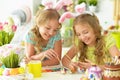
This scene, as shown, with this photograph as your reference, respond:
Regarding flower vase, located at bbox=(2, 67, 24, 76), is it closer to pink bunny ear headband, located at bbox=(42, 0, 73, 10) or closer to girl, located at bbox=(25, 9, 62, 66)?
girl, located at bbox=(25, 9, 62, 66)

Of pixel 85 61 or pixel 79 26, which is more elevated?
pixel 79 26

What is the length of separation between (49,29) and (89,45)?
300mm

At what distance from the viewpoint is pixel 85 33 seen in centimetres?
202

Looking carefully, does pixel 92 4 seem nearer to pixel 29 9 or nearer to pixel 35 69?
pixel 29 9

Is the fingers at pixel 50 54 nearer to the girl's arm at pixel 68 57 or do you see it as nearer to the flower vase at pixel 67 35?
the girl's arm at pixel 68 57

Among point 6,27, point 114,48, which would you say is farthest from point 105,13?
point 114,48

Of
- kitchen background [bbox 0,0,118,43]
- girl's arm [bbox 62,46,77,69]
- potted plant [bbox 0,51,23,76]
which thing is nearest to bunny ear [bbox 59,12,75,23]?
girl's arm [bbox 62,46,77,69]

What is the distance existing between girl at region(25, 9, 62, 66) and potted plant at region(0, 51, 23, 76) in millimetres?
285

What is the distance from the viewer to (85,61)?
2088 mm

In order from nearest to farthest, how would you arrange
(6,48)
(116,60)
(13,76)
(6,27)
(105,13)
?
(116,60), (13,76), (6,48), (6,27), (105,13)

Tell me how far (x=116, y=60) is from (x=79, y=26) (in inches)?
19.0

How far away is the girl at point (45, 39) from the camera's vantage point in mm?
2121

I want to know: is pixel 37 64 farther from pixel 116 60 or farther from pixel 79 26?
pixel 116 60

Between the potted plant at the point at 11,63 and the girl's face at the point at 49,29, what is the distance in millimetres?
398
